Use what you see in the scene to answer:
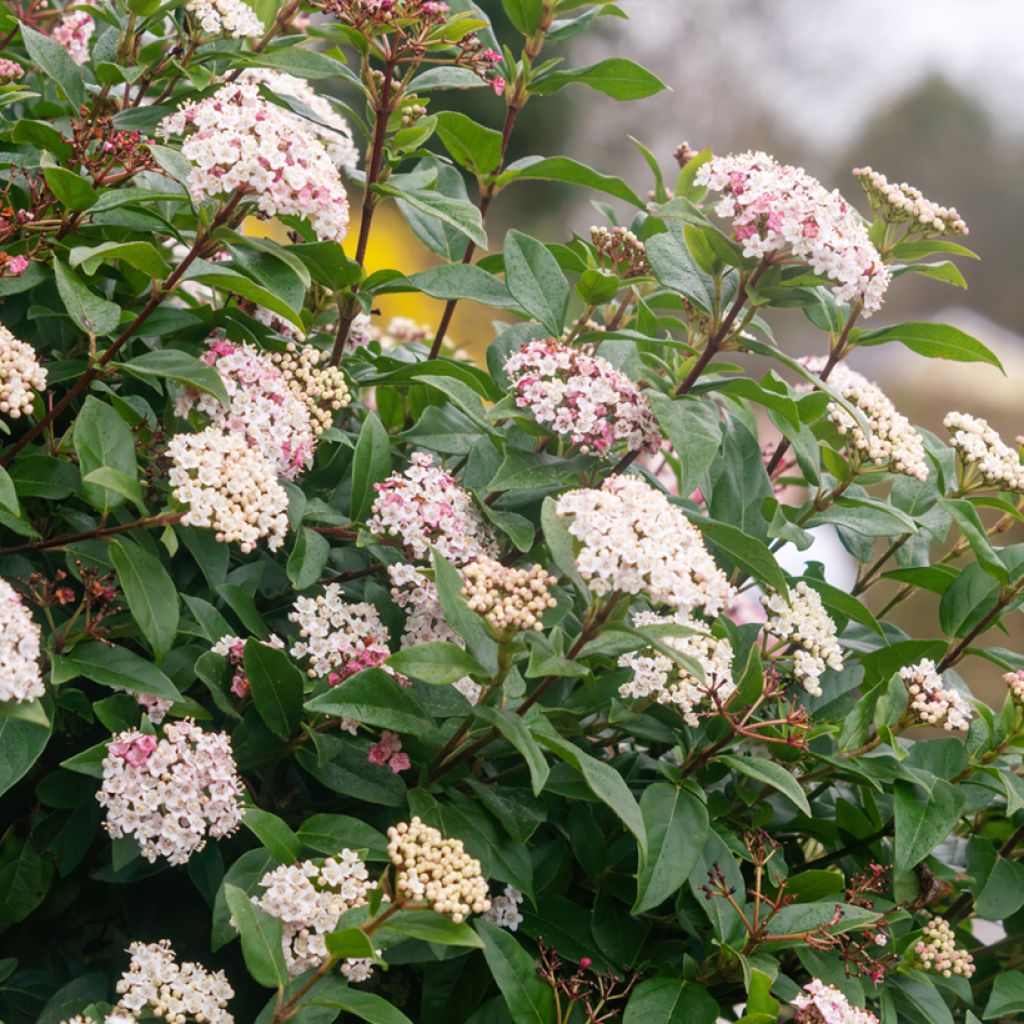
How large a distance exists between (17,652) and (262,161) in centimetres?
59

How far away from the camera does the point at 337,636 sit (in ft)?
4.78

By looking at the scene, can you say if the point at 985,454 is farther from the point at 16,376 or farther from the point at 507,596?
the point at 16,376

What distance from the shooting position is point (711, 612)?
1.35 metres

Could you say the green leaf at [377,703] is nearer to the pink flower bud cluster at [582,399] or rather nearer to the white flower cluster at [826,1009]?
the pink flower bud cluster at [582,399]

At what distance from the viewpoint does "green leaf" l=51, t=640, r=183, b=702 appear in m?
1.33

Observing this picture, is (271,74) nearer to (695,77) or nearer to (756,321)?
(756,321)

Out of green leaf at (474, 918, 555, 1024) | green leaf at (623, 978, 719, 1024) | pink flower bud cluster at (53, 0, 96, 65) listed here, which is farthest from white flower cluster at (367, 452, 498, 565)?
pink flower bud cluster at (53, 0, 96, 65)

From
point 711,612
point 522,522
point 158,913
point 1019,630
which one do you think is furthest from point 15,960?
point 1019,630

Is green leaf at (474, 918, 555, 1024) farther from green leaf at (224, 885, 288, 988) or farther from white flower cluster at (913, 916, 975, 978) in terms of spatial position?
white flower cluster at (913, 916, 975, 978)

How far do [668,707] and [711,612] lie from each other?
0.27 metres

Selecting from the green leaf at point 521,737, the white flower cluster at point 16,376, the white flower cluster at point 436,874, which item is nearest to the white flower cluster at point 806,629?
the green leaf at point 521,737

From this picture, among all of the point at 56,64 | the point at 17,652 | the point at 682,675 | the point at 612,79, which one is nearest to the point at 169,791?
the point at 17,652

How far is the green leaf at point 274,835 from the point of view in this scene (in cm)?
130

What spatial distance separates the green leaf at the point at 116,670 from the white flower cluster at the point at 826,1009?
78 centimetres
